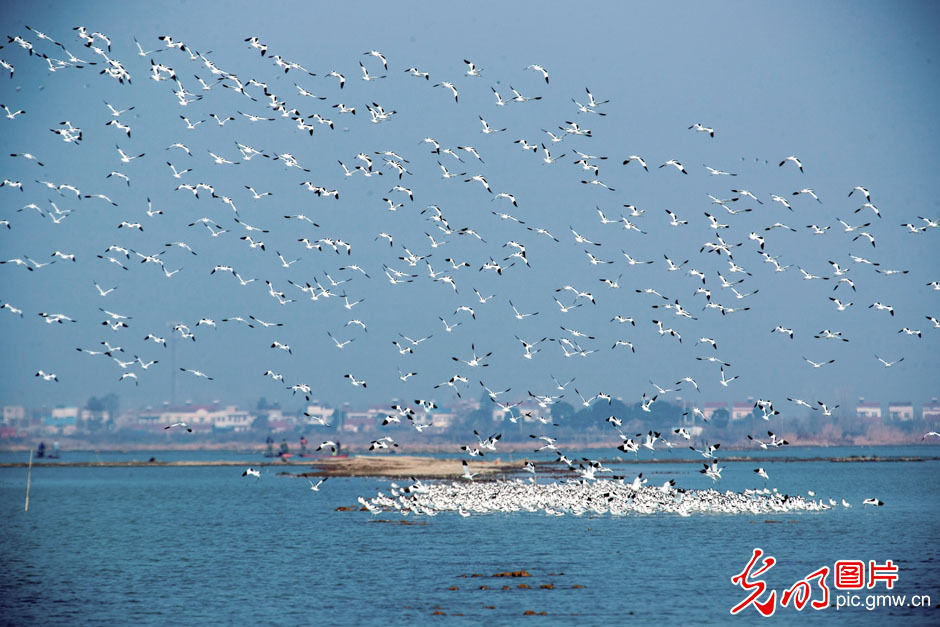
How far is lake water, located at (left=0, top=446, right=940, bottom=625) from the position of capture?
33.8m

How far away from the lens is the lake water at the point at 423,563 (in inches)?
1332

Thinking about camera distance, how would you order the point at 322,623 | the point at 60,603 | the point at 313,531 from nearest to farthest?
Result: the point at 322,623 < the point at 60,603 < the point at 313,531

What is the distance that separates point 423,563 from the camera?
43375 millimetres

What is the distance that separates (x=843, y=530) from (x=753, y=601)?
833 inches

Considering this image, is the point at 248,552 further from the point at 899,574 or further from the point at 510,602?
the point at 899,574

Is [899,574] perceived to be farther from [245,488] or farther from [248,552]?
[245,488]

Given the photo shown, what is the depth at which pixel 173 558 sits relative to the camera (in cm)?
4888

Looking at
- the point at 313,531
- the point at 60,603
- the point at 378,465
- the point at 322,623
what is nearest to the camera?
the point at 322,623

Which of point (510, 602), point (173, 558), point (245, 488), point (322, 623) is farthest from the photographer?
point (245, 488)

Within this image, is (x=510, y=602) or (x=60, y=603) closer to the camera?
(x=510, y=602)

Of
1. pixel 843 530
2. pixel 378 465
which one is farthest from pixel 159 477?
pixel 843 530

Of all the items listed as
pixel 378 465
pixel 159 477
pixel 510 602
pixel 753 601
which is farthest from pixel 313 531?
pixel 159 477

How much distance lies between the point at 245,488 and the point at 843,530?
206 feet

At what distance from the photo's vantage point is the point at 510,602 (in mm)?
34406
